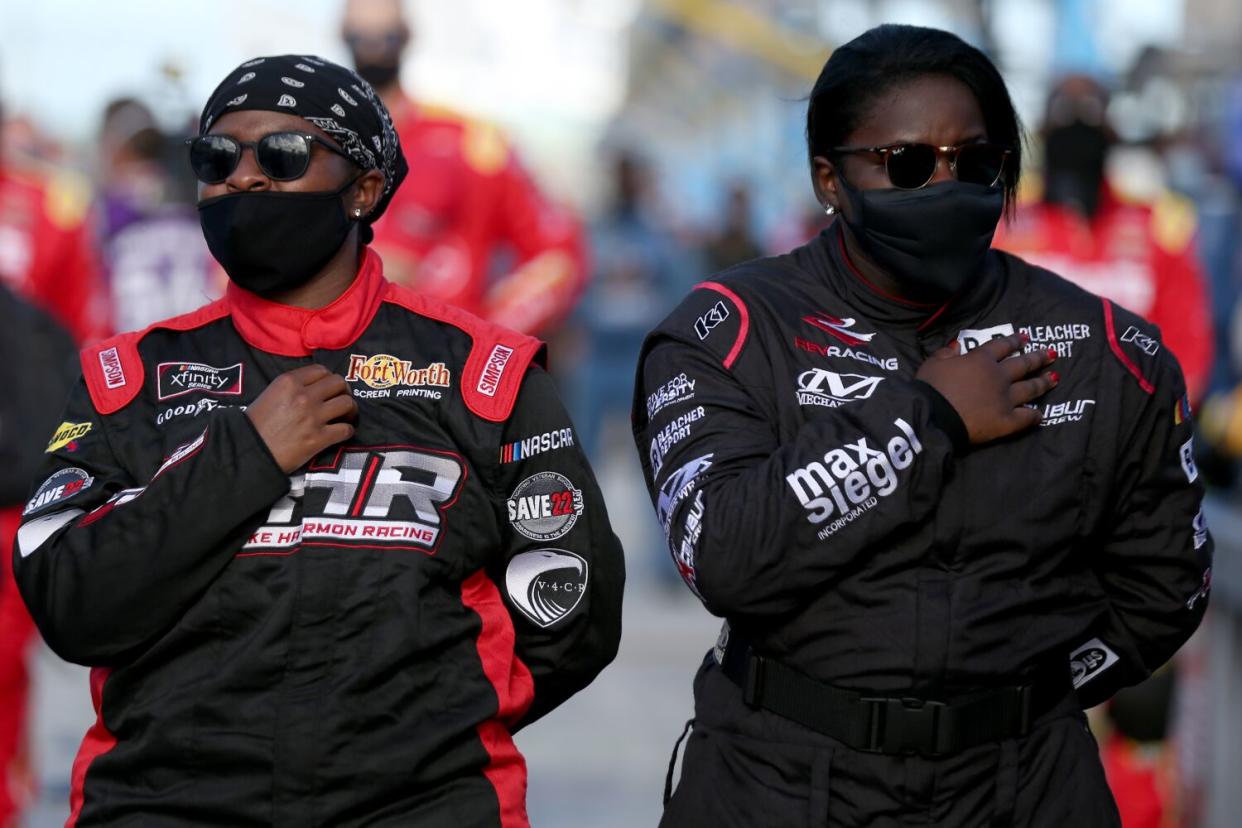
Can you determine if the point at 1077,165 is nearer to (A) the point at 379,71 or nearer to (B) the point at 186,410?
(A) the point at 379,71

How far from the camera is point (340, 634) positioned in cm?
326

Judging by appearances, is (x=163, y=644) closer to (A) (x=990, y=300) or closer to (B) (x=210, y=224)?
(B) (x=210, y=224)

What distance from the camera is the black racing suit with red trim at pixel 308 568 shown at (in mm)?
3213

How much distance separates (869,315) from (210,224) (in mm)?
1124

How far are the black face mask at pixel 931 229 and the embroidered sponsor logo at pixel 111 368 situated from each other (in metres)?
1.25

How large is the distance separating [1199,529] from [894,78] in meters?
0.94

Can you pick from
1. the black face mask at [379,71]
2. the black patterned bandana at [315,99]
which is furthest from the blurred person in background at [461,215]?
the black patterned bandana at [315,99]

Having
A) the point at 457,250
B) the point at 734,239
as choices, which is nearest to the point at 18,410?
the point at 457,250

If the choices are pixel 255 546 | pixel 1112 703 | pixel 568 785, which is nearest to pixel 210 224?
pixel 255 546

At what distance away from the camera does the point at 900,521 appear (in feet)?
10.6

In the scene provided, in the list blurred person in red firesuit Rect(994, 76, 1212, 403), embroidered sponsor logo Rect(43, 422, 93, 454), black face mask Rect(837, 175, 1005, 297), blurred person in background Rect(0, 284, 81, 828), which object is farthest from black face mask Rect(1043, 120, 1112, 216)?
embroidered sponsor logo Rect(43, 422, 93, 454)

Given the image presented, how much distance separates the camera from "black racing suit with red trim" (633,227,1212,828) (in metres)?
3.26

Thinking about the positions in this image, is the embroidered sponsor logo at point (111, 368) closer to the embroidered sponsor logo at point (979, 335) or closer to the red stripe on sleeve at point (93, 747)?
the red stripe on sleeve at point (93, 747)

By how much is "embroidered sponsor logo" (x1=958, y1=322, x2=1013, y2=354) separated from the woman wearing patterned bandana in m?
0.68
